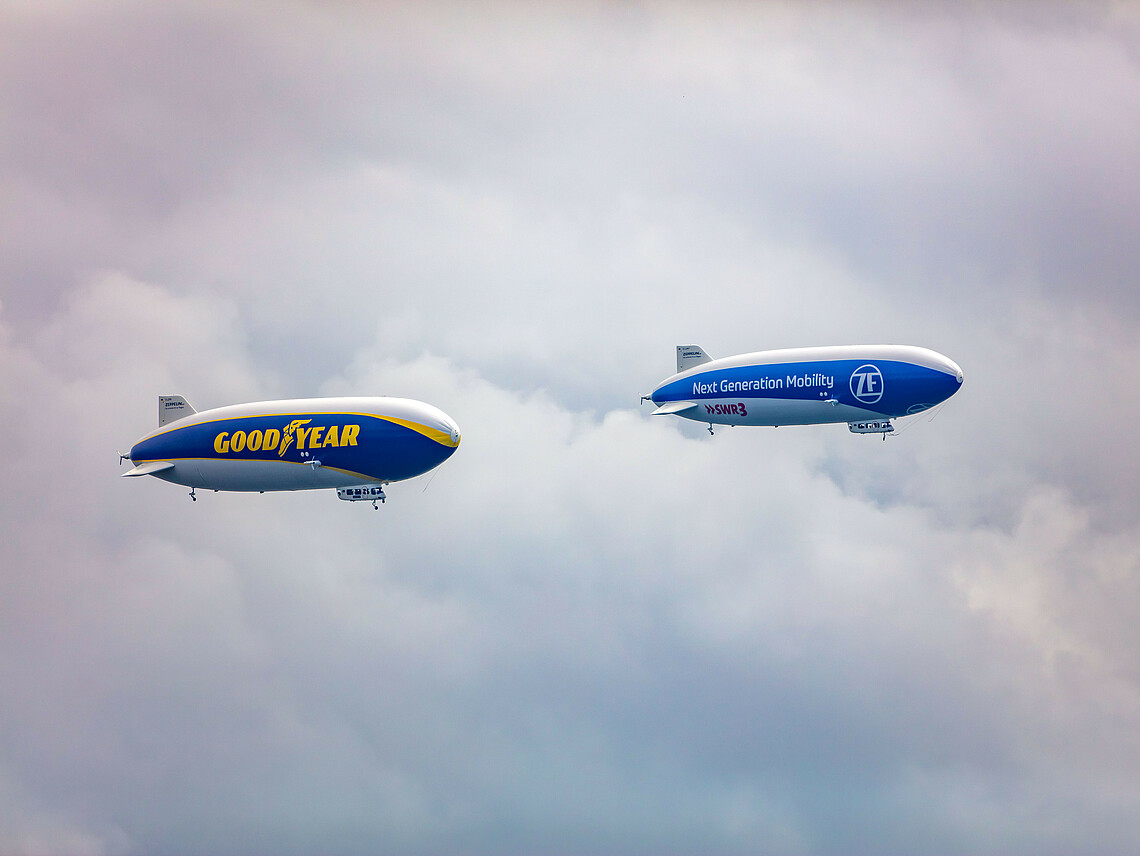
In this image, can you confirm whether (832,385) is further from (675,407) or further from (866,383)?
(675,407)

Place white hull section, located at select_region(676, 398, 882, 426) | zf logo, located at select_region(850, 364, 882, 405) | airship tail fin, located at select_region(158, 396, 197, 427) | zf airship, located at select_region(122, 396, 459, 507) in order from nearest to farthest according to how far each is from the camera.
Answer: zf airship, located at select_region(122, 396, 459, 507) → zf logo, located at select_region(850, 364, 882, 405) → white hull section, located at select_region(676, 398, 882, 426) → airship tail fin, located at select_region(158, 396, 197, 427)

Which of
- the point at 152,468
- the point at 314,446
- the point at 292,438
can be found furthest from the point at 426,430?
the point at 152,468

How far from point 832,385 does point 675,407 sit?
16.4 m

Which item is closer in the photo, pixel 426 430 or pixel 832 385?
pixel 426 430

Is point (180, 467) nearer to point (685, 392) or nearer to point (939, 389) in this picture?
point (685, 392)

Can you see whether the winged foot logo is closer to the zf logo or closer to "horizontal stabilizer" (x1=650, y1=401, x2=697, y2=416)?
"horizontal stabilizer" (x1=650, y1=401, x2=697, y2=416)

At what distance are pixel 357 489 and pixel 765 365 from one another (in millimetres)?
40960

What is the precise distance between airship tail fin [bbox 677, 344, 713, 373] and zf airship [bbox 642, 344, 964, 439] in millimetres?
5261

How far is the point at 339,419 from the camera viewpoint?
435ft

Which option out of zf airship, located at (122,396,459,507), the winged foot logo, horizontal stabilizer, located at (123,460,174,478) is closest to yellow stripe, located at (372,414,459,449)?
zf airship, located at (122,396,459,507)

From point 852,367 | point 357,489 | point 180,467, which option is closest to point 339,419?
point 357,489

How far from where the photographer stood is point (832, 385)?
139m

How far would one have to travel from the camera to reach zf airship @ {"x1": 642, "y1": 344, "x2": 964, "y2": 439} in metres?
139

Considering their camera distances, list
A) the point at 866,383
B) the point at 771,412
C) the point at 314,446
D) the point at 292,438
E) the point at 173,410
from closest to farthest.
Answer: the point at 314,446
the point at 292,438
the point at 866,383
the point at 771,412
the point at 173,410
